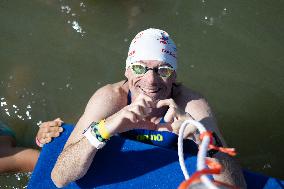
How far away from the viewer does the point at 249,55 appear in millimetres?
5820

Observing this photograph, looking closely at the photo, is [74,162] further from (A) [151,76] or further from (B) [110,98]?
(A) [151,76]

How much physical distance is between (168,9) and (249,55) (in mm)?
1305

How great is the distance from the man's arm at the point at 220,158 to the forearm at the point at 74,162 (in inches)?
35.8

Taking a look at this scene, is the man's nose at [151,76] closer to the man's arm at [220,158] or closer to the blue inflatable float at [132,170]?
the man's arm at [220,158]

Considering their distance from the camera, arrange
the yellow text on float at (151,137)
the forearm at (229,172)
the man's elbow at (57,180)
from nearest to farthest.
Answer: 1. the forearm at (229,172)
2. the man's elbow at (57,180)
3. the yellow text on float at (151,137)

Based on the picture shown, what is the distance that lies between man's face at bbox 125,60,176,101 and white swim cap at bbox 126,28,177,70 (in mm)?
51

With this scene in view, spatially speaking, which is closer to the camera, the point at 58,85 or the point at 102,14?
the point at 58,85

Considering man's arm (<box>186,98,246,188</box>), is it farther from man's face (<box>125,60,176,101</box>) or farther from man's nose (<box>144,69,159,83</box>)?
man's nose (<box>144,69,159,83</box>)

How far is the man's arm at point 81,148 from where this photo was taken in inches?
130

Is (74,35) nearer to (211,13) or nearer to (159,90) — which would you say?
(211,13)

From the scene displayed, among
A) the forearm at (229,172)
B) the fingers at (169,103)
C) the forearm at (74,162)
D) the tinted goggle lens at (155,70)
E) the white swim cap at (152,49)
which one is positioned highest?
the white swim cap at (152,49)

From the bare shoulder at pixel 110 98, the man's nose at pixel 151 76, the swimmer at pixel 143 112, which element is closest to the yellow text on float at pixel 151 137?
the swimmer at pixel 143 112

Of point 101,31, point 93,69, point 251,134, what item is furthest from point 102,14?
point 251,134

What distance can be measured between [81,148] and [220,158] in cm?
105
